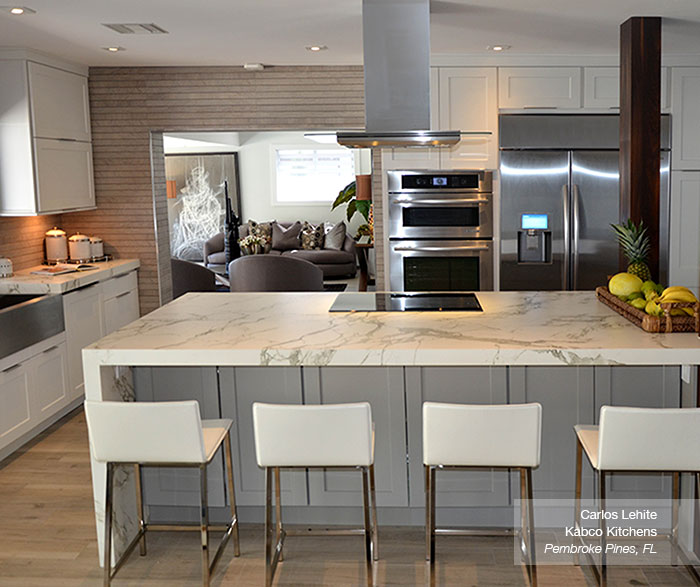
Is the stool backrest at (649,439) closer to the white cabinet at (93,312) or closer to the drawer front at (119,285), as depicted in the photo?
the white cabinet at (93,312)

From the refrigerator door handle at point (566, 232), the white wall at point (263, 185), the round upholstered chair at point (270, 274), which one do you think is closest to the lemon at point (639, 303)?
the refrigerator door handle at point (566, 232)

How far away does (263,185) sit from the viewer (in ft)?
39.7

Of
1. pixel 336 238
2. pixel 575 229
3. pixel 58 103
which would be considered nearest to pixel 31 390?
pixel 58 103

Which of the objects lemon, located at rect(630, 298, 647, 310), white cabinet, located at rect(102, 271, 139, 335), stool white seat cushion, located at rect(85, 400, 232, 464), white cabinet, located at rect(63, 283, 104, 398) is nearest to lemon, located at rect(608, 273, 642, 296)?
lemon, located at rect(630, 298, 647, 310)

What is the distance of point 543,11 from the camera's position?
417 cm

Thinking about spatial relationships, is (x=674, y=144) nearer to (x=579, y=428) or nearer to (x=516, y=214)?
(x=516, y=214)

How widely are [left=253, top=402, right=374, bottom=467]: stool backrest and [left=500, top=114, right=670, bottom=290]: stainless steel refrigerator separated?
3516mm

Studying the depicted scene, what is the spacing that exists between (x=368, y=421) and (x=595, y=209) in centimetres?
376

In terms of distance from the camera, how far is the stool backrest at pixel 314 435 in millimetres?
2566

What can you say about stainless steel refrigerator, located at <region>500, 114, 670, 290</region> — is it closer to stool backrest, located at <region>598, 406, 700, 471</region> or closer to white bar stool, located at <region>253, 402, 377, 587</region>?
stool backrest, located at <region>598, 406, 700, 471</region>

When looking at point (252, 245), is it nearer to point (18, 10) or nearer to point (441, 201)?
point (441, 201)

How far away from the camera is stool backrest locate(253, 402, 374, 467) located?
8.42 feet

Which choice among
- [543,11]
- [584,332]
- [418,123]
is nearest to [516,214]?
[543,11]

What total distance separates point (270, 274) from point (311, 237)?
4703 mm
